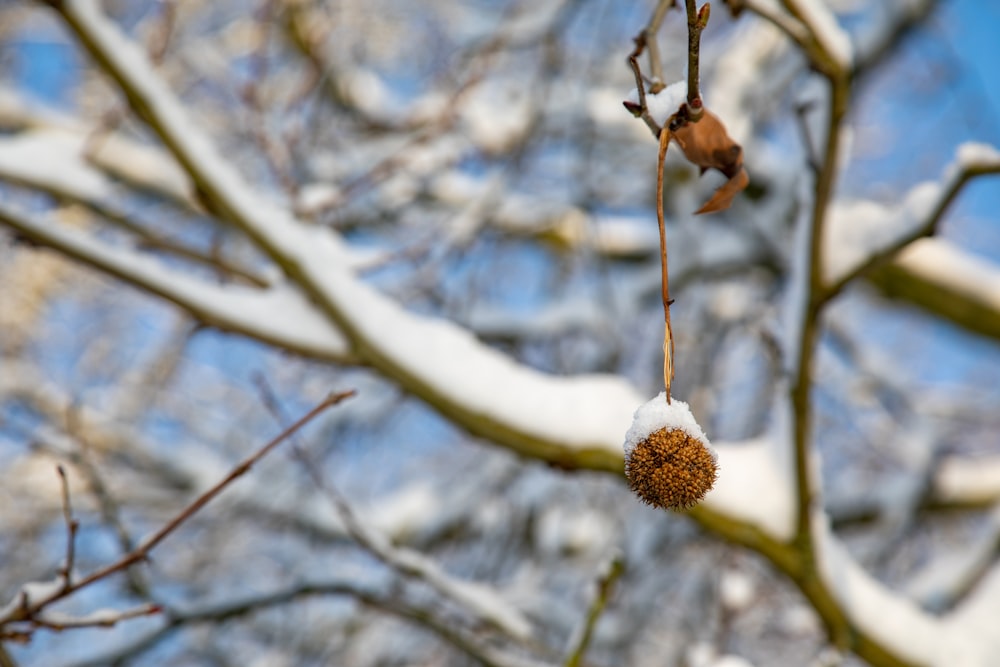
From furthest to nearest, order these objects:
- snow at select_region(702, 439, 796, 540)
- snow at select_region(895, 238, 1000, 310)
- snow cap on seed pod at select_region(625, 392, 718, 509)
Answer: snow at select_region(895, 238, 1000, 310) → snow at select_region(702, 439, 796, 540) → snow cap on seed pod at select_region(625, 392, 718, 509)

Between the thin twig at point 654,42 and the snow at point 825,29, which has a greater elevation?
the snow at point 825,29

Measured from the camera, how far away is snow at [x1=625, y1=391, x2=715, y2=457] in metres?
0.80

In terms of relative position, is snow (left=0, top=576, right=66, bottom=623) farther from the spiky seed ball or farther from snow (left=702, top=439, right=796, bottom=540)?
snow (left=702, top=439, right=796, bottom=540)

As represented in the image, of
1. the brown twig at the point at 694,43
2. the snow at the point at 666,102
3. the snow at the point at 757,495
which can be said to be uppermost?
the snow at the point at 757,495

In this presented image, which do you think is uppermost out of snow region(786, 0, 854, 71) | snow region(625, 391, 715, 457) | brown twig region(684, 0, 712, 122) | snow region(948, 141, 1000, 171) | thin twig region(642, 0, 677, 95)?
snow region(786, 0, 854, 71)

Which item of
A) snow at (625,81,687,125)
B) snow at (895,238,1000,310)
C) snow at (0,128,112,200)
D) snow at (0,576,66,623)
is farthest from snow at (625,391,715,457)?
snow at (895,238,1000,310)

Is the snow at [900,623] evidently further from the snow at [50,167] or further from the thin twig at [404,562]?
the snow at [50,167]

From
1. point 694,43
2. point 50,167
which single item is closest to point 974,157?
point 694,43

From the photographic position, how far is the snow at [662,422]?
800 millimetres

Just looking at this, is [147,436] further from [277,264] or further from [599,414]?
[599,414]

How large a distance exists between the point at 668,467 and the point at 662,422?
45 millimetres

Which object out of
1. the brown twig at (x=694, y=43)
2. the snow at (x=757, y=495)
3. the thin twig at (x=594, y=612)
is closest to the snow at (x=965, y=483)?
the snow at (x=757, y=495)

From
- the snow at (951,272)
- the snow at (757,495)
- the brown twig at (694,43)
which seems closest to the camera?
the brown twig at (694,43)

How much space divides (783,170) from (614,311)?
902mm
